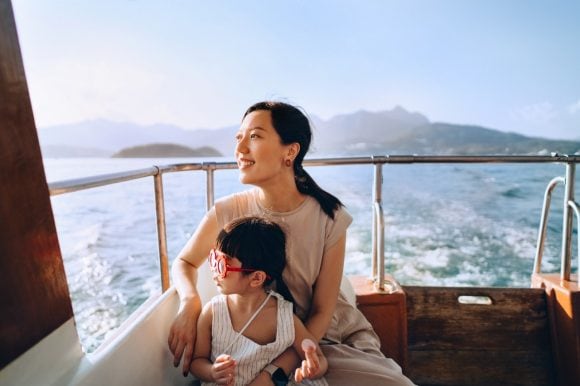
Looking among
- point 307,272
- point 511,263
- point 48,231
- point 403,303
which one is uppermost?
point 48,231

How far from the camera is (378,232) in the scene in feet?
6.14

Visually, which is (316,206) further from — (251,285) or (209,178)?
(209,178)

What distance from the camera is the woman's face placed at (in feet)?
3.99

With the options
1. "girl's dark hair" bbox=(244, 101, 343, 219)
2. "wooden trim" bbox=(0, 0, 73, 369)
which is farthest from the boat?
"girl's dark hair" bbox=(244, 101, 343, 219)

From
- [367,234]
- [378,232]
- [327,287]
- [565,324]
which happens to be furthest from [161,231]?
[367,234]

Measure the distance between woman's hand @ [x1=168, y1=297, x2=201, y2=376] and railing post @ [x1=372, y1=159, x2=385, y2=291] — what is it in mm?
998

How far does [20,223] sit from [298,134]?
32.0 inches

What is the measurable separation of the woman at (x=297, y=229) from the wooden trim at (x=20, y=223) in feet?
1.44

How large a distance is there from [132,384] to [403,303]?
126 centimetres

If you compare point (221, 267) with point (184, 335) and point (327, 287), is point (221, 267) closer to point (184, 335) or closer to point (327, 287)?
point (184, 335)

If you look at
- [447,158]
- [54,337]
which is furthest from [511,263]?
[54,337]

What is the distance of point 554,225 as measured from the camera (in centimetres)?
826

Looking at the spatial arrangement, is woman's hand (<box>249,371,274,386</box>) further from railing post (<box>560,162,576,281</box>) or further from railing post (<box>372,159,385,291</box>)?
railing post (<box>560,162,576,281</box>)

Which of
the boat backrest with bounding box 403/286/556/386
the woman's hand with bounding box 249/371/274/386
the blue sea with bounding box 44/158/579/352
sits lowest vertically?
the blue sea with bounding box 44/158/579/352
